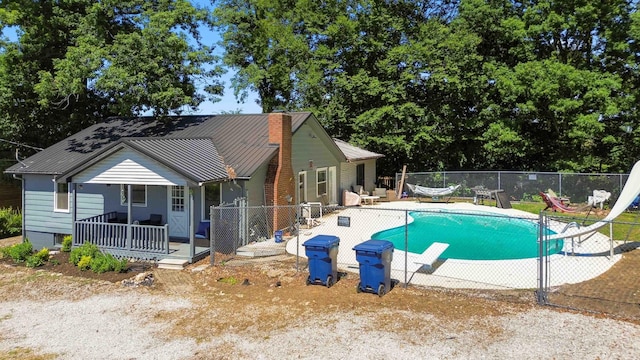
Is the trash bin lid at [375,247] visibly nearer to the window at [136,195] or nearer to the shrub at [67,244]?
the window at [136,195]

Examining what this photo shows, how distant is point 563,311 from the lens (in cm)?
834

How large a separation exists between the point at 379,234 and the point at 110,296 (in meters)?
10.1

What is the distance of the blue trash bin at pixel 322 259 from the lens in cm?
1009

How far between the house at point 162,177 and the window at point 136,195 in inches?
1.4

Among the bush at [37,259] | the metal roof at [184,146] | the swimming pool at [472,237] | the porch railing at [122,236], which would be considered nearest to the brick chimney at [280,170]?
the metal roof at [184,146]

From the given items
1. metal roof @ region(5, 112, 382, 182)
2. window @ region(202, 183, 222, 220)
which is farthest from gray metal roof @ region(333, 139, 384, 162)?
window @ region(202, 183, 222, 220)

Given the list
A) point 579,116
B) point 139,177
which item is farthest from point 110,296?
point 579,116

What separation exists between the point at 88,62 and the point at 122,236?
1102 centimetres

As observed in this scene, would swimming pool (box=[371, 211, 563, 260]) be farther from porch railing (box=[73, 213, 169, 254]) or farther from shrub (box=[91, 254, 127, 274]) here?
shrub (box=[91, 254, 127, 274])

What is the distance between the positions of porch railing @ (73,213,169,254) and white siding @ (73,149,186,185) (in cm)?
134

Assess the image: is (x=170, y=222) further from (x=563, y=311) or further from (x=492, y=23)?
(x=492, y=23)

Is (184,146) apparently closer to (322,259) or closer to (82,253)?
(82,253)

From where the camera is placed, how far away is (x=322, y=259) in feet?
33.2

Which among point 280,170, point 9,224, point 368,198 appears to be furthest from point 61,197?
point 368,198
